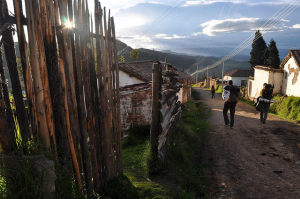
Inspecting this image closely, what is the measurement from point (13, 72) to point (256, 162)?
16.2 ft

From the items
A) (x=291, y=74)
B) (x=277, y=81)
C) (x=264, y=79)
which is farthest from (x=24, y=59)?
(x=264, y=79)

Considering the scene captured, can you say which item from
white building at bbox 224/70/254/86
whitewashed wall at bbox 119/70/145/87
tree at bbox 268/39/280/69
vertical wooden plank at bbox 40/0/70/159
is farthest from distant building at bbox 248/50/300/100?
white building at bbox 224/70/254/86

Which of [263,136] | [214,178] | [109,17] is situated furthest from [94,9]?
[263,136]

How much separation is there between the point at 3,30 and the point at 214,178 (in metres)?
4.04

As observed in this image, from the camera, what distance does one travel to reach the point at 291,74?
1398cm

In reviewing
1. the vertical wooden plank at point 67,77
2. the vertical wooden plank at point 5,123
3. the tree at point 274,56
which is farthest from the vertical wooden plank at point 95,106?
the tree at point 274,56

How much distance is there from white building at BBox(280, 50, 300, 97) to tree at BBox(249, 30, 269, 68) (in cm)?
1780

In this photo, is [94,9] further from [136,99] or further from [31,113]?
[136,99]

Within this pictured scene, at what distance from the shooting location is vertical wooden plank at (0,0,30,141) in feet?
5.99

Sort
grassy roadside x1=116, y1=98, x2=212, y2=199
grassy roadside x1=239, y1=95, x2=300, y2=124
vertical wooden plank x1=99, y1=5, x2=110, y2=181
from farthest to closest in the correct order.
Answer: grassy roadside x1=239, y1=95, x2=300, y2=124 → grassy roadside x1=116, y1=98, x2=212, y2=199 → vertical wooden plank x1=99, y1=5, x2=110, y2=181

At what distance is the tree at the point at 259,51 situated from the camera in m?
31.5

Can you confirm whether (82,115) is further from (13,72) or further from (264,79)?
(264,79)

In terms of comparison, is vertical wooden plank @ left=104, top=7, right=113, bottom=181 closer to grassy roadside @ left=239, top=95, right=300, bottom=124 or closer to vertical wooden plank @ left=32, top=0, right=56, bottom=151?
vertical wooden plank @ left=32, top=0, right=56, bottom=151

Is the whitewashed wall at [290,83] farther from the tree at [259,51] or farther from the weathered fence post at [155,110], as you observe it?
the tree at [259,51]
